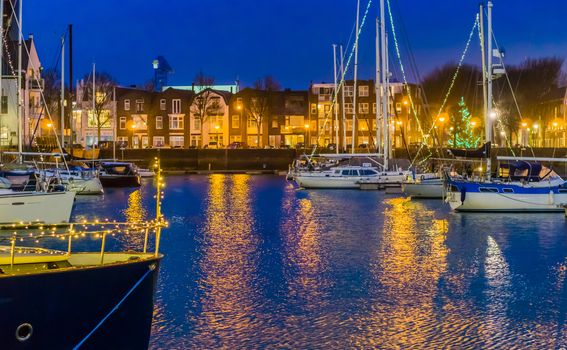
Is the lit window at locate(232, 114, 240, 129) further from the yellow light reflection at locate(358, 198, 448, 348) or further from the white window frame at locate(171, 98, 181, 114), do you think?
the yellow light reflection at locate(358, 198, 448, 348)

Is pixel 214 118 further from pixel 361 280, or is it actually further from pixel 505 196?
pixel 361 280

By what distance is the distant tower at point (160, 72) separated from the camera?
517ft

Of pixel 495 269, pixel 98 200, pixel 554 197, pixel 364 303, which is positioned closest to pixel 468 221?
pixel 554 197

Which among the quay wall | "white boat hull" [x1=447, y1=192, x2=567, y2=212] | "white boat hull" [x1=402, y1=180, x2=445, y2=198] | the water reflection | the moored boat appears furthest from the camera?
the quay wall

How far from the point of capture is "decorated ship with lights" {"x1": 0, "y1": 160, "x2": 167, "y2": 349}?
1238 centimetres

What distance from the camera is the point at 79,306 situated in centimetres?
1305

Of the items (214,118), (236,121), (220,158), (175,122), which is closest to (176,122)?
(175,122)

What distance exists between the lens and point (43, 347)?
12.8 meters

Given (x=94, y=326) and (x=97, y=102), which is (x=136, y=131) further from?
(x=94, y=326)

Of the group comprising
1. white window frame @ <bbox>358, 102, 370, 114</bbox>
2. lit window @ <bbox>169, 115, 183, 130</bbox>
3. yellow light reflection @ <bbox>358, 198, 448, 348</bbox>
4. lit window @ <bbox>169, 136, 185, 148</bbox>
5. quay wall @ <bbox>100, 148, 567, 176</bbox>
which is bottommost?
yellow light reflection @ <bbox>358, 198, 448, 348</bbox>

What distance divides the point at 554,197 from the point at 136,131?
95.0m

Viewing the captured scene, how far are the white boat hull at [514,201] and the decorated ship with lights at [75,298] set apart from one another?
32.0m

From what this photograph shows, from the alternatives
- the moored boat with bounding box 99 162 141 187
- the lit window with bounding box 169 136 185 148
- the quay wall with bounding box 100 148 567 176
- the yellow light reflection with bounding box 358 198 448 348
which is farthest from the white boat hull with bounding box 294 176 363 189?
the lit window with bounding box 169 136 185 148

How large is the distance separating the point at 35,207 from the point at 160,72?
422ft
